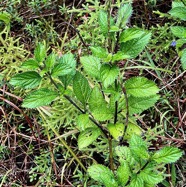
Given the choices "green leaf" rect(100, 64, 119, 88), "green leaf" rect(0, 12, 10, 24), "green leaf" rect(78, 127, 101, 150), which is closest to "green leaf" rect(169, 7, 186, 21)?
"green leaf" rect(100, 64, 119, 88)

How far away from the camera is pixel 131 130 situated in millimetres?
1924

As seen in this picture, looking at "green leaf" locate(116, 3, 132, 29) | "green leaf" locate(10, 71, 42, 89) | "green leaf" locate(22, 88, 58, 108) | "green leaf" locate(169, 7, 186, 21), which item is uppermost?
"green leaf" locate(116, 3, 132, 29)

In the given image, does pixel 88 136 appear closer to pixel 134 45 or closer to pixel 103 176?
pixel 103 176

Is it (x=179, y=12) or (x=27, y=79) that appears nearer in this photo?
(x=27, y=79)

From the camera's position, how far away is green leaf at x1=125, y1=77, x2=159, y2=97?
168 centimetres

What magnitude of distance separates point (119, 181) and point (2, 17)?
1341 mm

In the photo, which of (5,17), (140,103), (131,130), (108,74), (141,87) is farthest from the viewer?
(5,17)

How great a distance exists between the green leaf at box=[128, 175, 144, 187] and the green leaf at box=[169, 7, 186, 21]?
871 mm

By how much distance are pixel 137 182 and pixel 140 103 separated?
1.23ft

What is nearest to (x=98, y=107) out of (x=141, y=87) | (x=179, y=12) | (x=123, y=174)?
(x=141, y=87)

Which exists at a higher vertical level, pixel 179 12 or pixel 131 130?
pixel 179 12

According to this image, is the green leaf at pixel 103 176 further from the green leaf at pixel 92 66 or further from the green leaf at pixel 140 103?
the green leaf at pixel 92 66

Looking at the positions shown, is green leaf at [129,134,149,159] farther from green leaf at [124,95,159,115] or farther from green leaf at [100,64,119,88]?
green leaf at [100,64,119,88]

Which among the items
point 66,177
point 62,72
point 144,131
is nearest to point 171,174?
point 144,131
